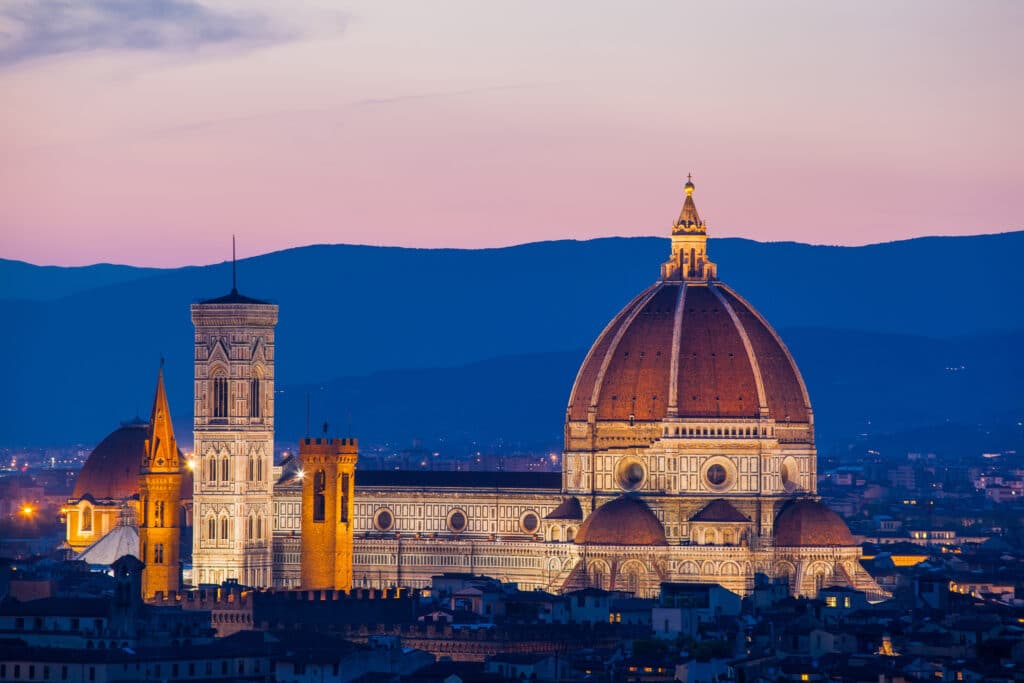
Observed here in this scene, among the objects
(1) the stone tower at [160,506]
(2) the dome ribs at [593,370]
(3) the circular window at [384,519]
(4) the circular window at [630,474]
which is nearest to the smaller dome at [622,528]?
(4) the circular window at [630,474]

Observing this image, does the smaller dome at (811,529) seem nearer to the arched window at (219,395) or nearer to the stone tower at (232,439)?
the stone tower at (232,439)

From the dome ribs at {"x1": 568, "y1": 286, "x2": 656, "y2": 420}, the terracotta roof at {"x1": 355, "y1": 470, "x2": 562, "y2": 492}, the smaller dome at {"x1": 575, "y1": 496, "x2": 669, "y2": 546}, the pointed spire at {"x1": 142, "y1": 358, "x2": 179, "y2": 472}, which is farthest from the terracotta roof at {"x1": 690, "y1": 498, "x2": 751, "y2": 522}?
the pointed spire at {"x1": 142, "y1": 358, "x2": 179, "y2": 472}

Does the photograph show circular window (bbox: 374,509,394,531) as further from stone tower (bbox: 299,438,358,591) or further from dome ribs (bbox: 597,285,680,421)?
stone tower (bbox: 299,438,358,591)

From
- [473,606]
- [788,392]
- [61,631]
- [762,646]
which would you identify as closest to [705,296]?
[788,392]

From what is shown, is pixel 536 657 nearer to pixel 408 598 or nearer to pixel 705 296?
pixel 408 598

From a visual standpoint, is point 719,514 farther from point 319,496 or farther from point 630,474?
point 319,496
